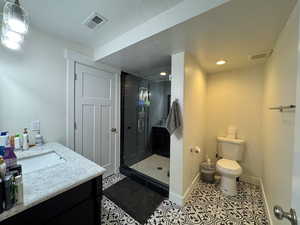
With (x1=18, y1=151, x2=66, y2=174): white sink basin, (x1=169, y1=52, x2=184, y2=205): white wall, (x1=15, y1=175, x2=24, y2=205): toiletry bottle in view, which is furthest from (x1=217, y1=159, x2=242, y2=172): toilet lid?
(x1=15, y1=175, x2=24, y2=205): toiletry bottle

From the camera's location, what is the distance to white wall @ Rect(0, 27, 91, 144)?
140 centimetres

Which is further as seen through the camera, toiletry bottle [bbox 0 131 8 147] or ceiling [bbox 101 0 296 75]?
toiletry bottle [bbox 0 131 8 147]

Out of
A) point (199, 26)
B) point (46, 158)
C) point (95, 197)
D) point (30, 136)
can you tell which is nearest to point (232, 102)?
point (199, 26)

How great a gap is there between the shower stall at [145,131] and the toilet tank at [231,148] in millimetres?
1167

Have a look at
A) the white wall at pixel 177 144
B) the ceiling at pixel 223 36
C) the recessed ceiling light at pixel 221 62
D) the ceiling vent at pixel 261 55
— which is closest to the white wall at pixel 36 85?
the ceiling at pixel 223 36

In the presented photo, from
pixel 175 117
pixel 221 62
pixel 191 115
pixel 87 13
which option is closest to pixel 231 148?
pixel 191 115

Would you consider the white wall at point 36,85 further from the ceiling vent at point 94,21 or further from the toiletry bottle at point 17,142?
the ceiling vent at point 94,21

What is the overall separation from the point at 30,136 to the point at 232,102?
10.6 ft

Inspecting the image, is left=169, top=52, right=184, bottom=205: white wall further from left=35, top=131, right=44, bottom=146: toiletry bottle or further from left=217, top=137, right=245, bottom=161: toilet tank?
left=35, top=131, right=44, bottom=146: toiletry bottle

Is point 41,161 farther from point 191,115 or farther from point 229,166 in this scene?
point 229,166

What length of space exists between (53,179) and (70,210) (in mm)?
235

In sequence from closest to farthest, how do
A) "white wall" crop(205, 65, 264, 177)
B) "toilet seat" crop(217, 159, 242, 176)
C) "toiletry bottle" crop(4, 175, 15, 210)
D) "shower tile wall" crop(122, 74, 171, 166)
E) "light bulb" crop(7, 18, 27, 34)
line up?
"toiletry bottle" crop(4, 175, 15, 210), "light bulb" crop(7, 18, 27, 34), "toilet seat" crop(217, 159, 242, 176), "white wall" crop(205, 65, 264, 177), "shower tile wall" crop(122, 74, 171, 166)

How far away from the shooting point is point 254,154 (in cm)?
230

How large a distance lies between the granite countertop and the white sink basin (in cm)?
4
